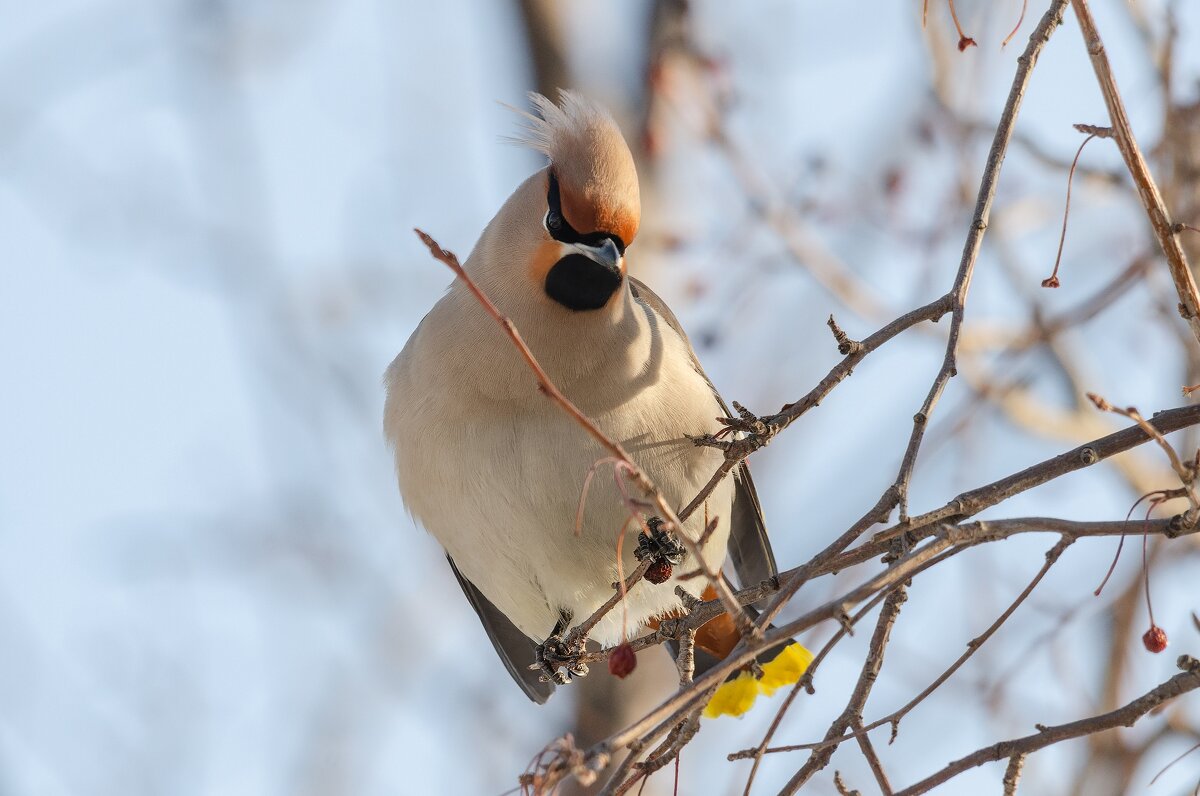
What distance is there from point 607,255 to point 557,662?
4.32 feet

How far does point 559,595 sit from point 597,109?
152 centimetres

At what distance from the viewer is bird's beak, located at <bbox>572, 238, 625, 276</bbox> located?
3.82 metres

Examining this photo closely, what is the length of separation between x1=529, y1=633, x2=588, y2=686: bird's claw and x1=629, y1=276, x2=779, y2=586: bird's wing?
2.53ft

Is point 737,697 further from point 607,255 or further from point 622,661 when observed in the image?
point 622,661

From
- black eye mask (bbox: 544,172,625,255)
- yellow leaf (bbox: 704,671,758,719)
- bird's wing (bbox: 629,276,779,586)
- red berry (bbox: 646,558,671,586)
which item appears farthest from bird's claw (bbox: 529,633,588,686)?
black eye mask (bbox: 544,172,625,255)

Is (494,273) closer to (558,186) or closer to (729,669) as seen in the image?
(558,186)

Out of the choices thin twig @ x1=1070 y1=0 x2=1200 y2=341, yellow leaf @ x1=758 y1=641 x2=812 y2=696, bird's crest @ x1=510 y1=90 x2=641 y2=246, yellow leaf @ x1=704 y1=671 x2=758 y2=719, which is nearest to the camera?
thin twig @ x1=1070 y1=0 x2=1200 y2=341

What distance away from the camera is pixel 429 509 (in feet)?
14.3

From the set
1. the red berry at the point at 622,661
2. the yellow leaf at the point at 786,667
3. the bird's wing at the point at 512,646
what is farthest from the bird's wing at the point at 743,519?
the red berry at the point at 622,661

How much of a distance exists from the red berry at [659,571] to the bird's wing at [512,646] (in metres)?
1.62

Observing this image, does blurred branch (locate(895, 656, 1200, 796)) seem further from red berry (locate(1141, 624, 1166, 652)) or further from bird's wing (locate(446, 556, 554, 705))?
bird's wing (locate(446, 556, 554, 705))

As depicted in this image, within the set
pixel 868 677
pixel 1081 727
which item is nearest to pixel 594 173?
pixel 868 677

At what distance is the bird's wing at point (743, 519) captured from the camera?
4738 mm

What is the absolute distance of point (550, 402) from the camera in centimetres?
399
